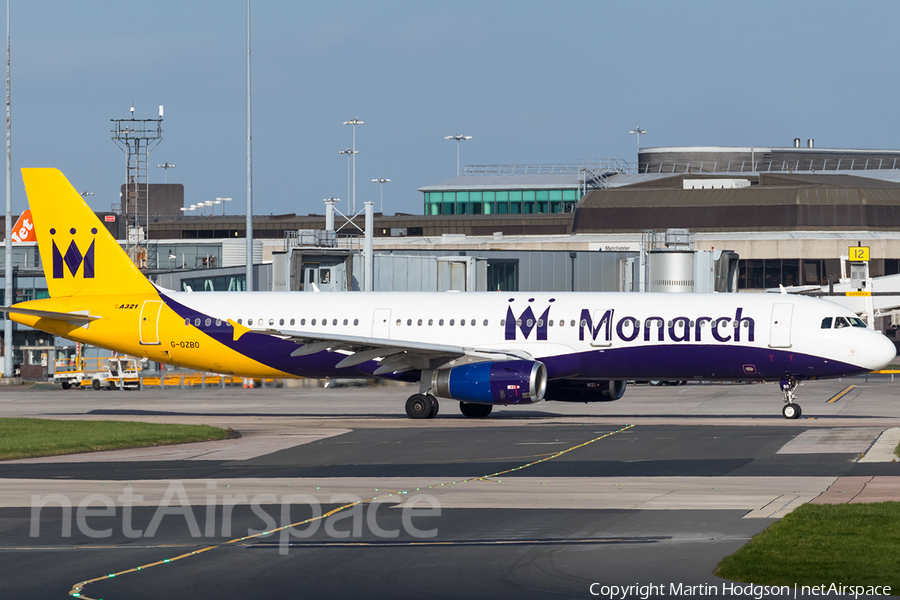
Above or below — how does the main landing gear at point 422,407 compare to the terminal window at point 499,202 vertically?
below

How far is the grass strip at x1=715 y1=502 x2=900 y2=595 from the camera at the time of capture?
12859 millimetres

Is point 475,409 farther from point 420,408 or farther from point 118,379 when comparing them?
point 118,379

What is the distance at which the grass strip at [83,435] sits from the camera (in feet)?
91.9

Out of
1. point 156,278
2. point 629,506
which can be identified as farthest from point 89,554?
point 156,278

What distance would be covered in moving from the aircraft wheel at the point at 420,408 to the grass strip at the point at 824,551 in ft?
Result: 67.5

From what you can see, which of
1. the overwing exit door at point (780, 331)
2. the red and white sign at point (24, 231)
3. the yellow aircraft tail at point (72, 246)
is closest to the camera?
the overwing exit door at point (780, 331)

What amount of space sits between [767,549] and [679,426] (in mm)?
19225

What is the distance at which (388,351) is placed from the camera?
36.7 meters

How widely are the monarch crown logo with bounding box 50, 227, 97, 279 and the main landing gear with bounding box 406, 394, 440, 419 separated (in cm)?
1246

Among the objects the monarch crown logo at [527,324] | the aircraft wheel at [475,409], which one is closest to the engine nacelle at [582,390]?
the aircraft wheel at [475,409]

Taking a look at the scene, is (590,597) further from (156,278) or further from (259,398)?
(156,278)

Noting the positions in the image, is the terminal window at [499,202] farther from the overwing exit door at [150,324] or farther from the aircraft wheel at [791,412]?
the aircraft wheel at [791,412]

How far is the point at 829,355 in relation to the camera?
35.6m

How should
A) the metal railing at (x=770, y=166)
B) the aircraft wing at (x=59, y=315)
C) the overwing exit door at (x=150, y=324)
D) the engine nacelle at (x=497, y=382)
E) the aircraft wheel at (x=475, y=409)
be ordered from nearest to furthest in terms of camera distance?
the engine nacelle at (x=497, y=382) → the aircraft wheel at (x=475, y=409) → the aircraft wing at (x=59, y=315) → the overwing exit door at (x=150, y=324) → the metal railing at (x=770, y=166)
